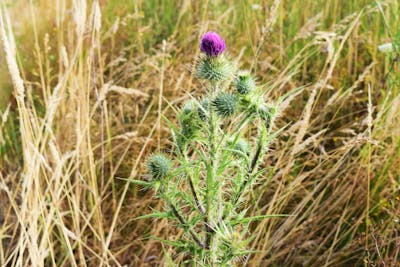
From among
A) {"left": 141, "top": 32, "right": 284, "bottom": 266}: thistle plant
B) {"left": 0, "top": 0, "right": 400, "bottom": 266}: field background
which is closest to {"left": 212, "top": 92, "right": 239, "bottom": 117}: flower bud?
{"left": 141, "top": 32, "right": 284, "bottom": 266}: thistle plant

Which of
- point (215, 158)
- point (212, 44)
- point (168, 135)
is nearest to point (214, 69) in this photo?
point (212, 44)

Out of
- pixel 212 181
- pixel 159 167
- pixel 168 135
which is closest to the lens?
pixel 212 181

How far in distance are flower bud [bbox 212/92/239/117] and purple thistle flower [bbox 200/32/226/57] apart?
0.17m

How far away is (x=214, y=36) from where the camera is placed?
177cm

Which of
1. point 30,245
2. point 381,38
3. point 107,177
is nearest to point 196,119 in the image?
point 30,245

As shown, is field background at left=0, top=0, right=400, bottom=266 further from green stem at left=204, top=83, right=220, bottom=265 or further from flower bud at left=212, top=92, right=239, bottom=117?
flower bud at left=212, top=92, right=239, bottom=117

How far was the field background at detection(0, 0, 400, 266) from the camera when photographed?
2365mm

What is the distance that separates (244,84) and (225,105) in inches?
3.8

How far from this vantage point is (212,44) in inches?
70.1

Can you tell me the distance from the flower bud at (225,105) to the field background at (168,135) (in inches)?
18.5

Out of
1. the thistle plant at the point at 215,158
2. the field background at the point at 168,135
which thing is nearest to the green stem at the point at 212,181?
the thistle plant at the point at 215,158

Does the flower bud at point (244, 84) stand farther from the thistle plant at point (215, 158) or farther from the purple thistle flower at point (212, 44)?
the purple thistle flower at point (212, 44)

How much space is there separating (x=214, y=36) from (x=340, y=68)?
186cm

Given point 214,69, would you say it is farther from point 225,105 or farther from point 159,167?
point 159,167
